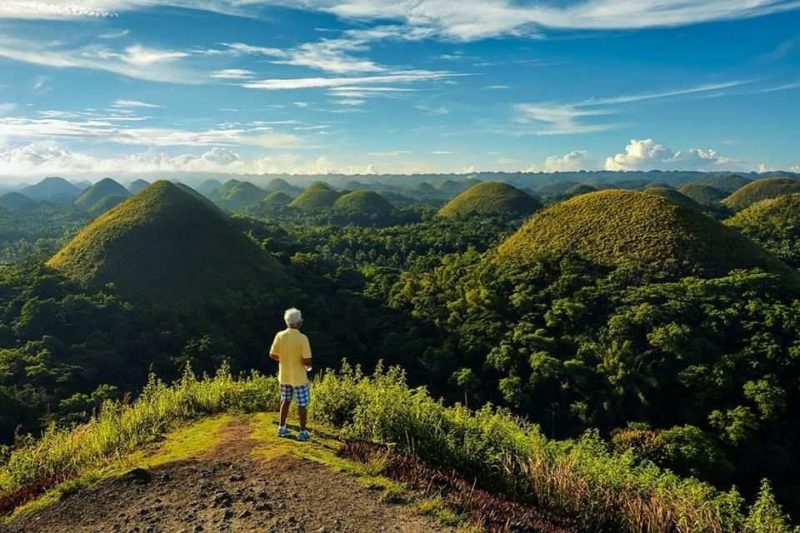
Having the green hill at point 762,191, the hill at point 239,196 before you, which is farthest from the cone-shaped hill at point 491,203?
the hill at point 239,196

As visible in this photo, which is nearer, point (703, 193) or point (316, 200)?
point (316, 200)

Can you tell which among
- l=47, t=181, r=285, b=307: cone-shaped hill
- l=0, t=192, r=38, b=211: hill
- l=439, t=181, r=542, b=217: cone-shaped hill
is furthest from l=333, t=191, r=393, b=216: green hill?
l=0, t=192, r=38, b=211: hill

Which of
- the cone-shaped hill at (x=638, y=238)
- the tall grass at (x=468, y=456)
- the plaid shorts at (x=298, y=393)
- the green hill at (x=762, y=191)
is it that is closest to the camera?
the tall grass at (x=468, y=456)

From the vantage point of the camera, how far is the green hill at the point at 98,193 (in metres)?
142

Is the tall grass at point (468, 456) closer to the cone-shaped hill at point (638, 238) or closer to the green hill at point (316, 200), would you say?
the cone-shaped hill at point (638, 238)

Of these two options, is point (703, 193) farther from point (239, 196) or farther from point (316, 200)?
point (239, 196)

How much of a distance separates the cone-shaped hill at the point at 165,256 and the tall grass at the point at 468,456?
2921 cm

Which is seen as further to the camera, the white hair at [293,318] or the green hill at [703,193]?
the green hill at [703,193]

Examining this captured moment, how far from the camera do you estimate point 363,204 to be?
116 meters

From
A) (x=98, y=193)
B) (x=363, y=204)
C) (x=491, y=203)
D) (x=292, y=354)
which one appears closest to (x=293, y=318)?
(x=292, y=354)

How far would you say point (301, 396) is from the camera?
695 centimetres

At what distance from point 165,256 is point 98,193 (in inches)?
5111

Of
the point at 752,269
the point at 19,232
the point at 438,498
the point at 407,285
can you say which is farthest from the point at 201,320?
the point at 19,232

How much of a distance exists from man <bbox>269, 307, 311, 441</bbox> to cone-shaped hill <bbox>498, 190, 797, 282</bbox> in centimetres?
3126
